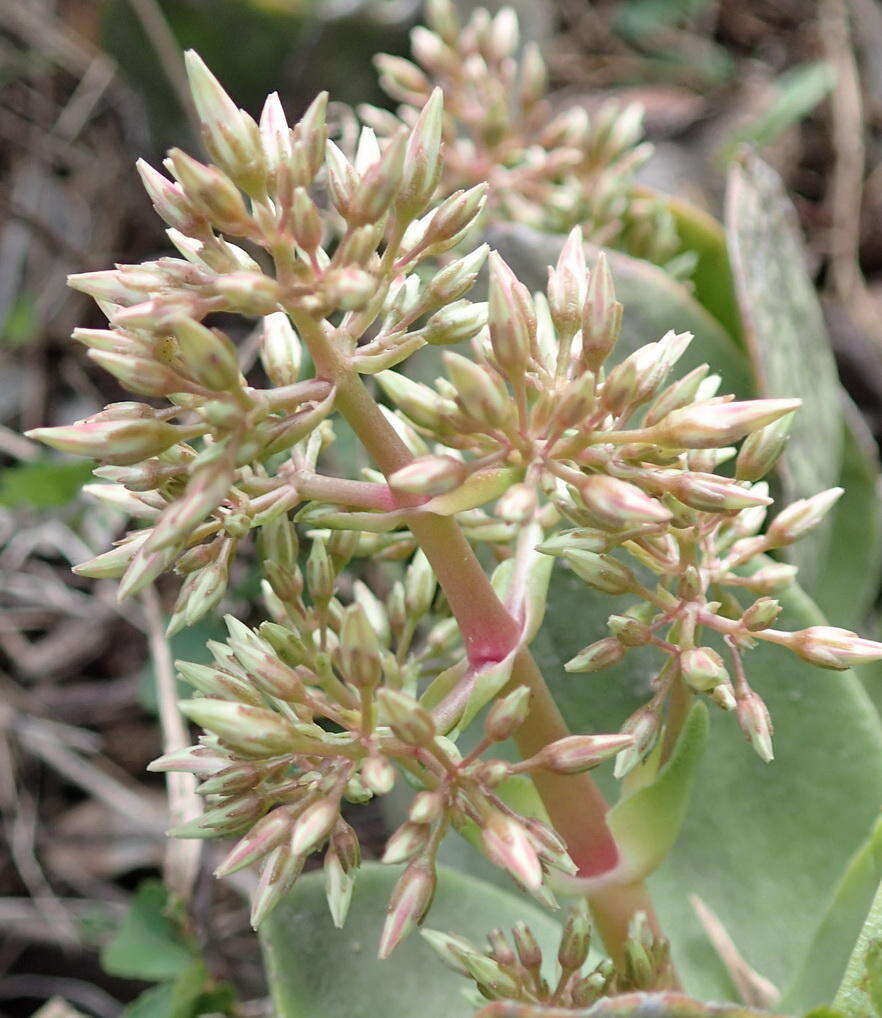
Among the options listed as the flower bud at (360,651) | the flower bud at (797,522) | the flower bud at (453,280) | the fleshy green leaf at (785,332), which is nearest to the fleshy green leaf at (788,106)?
the fleshy green leaf at (785,332)

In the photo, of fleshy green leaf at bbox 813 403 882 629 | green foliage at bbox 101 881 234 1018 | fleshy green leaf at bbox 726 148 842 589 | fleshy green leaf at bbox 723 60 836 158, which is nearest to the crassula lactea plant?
fleshy green leaf at bbox 726 148 842 589

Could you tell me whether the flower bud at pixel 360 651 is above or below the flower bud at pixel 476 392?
below

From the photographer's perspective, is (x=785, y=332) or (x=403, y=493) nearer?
(x=403, y=493)

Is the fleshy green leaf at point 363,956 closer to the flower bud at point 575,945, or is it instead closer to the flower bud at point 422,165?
the flower bud at point 575,945

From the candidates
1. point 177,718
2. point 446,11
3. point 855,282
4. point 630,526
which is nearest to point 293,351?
point 630,526

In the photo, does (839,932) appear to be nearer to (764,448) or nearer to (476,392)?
(764,448)

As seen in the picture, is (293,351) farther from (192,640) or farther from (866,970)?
(192,640)

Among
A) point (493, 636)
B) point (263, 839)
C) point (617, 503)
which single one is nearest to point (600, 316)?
point (617, 503)
